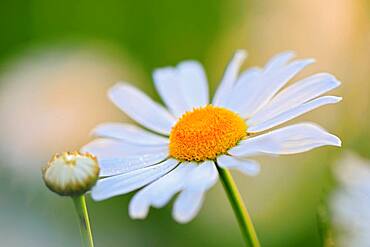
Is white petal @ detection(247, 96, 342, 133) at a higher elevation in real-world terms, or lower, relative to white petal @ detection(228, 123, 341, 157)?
higher

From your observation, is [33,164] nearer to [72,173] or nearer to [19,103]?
[19,103]

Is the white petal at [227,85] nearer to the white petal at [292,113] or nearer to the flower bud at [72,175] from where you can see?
the white petal at [292,113]

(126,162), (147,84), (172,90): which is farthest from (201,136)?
(147,84)

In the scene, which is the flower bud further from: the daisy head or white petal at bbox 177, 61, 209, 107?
white petal at bbox 177, 61, 209, 107

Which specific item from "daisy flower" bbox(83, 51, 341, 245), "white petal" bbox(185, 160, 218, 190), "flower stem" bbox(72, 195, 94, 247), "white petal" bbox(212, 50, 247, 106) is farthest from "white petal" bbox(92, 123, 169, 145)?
"flower stem" bbox(72, 195, 94, 247)

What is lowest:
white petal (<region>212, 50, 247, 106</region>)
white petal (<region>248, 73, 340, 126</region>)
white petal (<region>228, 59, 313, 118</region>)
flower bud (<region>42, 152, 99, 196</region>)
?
flower bud (<region>42, 152, 99, 196</region>)

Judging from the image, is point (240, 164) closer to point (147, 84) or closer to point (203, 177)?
point (203, 177)

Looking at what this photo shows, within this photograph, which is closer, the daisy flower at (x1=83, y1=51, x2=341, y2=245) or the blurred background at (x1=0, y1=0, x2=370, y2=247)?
the daisy flower at (x1=83, y1=51, x2=341, y2=245)
